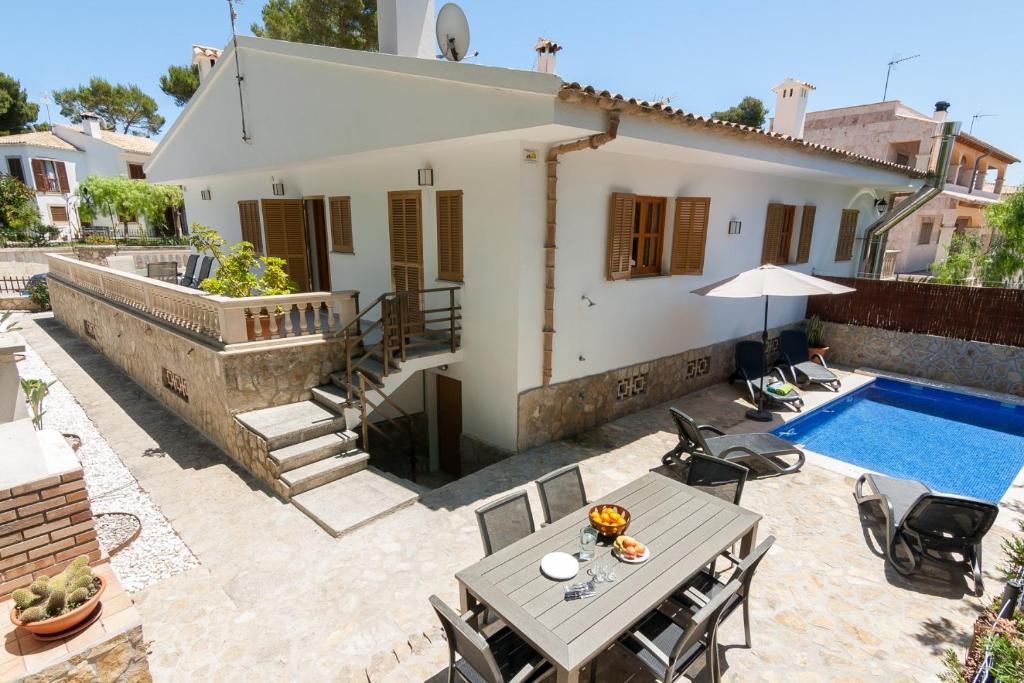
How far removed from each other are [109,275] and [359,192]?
6741mm

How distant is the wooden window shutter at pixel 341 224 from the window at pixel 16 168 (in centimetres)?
3950

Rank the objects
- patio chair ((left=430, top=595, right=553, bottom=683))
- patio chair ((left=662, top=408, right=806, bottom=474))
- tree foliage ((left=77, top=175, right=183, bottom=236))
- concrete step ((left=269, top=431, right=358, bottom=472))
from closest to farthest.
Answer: patio chair ((left=430, top=595, right=553, bottom=683)) < concrete step ((left=269, top=431, right=358, bottom=472)) < patio chair ((left=662, top=408, right=806, bottom=474)) < tree foliage ((left=77, top=175, right=183, bottom=236))

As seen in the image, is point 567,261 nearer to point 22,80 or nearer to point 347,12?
point 347,12

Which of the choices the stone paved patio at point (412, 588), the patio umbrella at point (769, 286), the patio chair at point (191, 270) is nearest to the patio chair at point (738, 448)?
the stone paved patio at point (412, 588)

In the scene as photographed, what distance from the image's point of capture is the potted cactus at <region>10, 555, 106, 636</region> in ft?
10.1

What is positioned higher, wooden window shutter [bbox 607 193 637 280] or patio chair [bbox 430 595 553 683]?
wooden window shutter [bbox 607 193 637 280]

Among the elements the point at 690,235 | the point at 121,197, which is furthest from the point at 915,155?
the point at 121,197

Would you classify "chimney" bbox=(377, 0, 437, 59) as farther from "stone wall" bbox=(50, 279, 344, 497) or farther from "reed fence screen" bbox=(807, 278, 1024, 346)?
"reed fence screen" bbox=(807, 278, 1024, 346)

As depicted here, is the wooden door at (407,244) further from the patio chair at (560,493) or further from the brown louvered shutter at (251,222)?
the brown louvered shutter at (251,222)

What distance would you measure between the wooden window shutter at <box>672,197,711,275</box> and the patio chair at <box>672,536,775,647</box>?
6.81 meters

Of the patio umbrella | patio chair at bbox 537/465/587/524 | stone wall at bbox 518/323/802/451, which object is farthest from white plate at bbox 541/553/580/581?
the patio umbrella

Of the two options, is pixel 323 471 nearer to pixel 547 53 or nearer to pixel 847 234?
pixel 547 53

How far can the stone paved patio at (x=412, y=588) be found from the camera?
165 inches

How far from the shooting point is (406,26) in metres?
8.95
